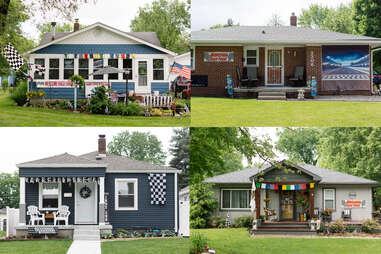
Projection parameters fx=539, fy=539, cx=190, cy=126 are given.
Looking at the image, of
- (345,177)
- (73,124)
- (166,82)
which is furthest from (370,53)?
(73,124)

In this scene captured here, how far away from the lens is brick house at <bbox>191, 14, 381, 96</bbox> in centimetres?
2280

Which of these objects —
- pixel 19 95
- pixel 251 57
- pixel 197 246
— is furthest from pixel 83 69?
pixel 251 57

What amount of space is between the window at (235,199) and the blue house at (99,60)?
829 centimetres

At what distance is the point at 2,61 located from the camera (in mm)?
16109

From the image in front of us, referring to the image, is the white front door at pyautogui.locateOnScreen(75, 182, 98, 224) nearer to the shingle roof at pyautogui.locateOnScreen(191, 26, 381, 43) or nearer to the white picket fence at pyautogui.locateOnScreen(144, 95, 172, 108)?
the white picket fence at pyautogui.locateOnScreen(144, 95, 172, 108)

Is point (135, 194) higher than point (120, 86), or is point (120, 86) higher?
point (120, 86)

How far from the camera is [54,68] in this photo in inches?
709

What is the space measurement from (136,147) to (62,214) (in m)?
15.5

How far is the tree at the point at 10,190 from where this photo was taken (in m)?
19.1

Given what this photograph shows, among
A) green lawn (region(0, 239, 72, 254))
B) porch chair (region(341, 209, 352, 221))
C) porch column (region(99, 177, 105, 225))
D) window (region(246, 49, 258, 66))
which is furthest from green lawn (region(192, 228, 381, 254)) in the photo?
window (region(246, 49, 258, 66))

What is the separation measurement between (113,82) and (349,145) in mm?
18852

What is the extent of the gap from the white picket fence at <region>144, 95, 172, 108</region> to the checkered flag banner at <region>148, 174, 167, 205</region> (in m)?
2.83

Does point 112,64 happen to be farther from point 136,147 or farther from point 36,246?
point 136,147

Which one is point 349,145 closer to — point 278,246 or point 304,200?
point 304,200
